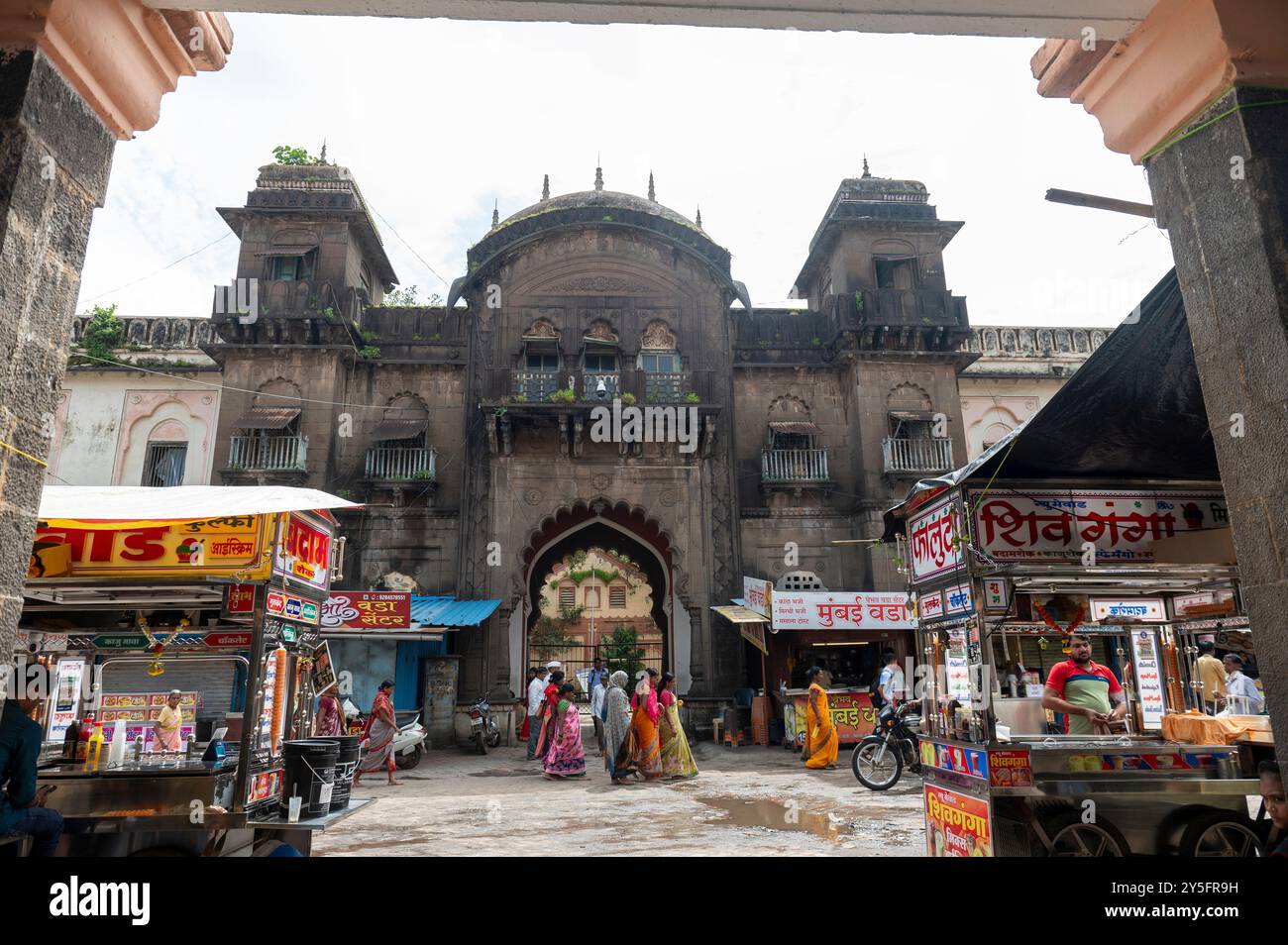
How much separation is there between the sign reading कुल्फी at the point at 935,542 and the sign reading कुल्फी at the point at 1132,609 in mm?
2194

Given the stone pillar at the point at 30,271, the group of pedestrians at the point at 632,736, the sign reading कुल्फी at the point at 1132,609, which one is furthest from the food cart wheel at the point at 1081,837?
the group of pedestrians at the point at 632,736

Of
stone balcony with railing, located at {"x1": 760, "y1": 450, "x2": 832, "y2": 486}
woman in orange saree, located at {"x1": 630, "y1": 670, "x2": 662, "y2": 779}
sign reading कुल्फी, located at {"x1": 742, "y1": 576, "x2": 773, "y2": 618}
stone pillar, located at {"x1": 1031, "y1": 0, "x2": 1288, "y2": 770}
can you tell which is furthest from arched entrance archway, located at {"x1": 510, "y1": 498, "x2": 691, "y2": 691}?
stone pillar, located at {"x1": 1031, "y1": 0, "x2": 1288, "y2": 770}

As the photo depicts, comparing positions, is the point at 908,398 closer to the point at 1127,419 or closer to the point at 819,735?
the point at 819,735

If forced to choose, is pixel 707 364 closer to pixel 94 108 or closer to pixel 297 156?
pixel 297 156

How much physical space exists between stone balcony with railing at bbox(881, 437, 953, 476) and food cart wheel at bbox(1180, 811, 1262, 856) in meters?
13.0

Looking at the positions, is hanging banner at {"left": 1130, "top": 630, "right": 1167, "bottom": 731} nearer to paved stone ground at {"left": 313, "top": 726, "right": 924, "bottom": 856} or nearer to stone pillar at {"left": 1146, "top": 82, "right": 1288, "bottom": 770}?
paved stone ground at {"left": 313, "top": 726, "right": 924, "bottom": 856}

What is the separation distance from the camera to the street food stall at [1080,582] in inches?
193

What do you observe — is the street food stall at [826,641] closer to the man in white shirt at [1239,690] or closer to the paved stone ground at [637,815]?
the paved stone ground at [637,815]

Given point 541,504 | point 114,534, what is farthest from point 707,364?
point 114,534

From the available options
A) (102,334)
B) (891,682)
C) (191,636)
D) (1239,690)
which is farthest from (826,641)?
(102,334)

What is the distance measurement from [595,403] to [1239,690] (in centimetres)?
1264

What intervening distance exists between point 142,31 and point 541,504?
590 inches

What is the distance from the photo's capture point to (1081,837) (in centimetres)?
500

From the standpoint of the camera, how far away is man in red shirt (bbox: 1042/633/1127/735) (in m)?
6.07
